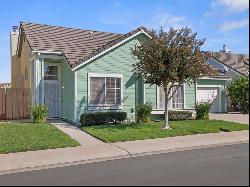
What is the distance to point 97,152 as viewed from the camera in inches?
452

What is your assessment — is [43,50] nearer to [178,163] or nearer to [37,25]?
[37,25]

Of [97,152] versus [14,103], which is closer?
[97,152]

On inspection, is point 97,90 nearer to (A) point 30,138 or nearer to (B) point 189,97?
(B) point 189,97

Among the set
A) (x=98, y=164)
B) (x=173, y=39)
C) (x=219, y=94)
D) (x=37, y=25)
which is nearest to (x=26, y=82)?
(x=37, y=25)

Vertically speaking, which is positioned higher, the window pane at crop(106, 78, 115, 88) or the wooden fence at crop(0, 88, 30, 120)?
the window pane at crop(106, 78, 115, 88)

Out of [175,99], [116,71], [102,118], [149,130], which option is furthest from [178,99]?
[149,130]

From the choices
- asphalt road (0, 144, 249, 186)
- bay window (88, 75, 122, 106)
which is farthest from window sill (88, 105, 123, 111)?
asphalt road (0, 144, 249, 186)

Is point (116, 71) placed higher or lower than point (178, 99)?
higher

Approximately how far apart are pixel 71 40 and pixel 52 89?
3371 millimetres

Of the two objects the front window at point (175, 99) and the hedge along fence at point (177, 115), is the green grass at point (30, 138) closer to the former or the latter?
the hedge along fence at point (177, 115)

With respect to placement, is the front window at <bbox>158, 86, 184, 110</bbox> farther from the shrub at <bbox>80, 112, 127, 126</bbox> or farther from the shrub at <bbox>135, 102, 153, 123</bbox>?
the shrub at <bbox>80, 112, 127, 126</bbox>

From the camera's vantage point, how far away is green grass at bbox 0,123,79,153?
12.0 metres

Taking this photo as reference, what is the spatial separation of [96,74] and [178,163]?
1119 cm

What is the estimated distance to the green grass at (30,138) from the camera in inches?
474
